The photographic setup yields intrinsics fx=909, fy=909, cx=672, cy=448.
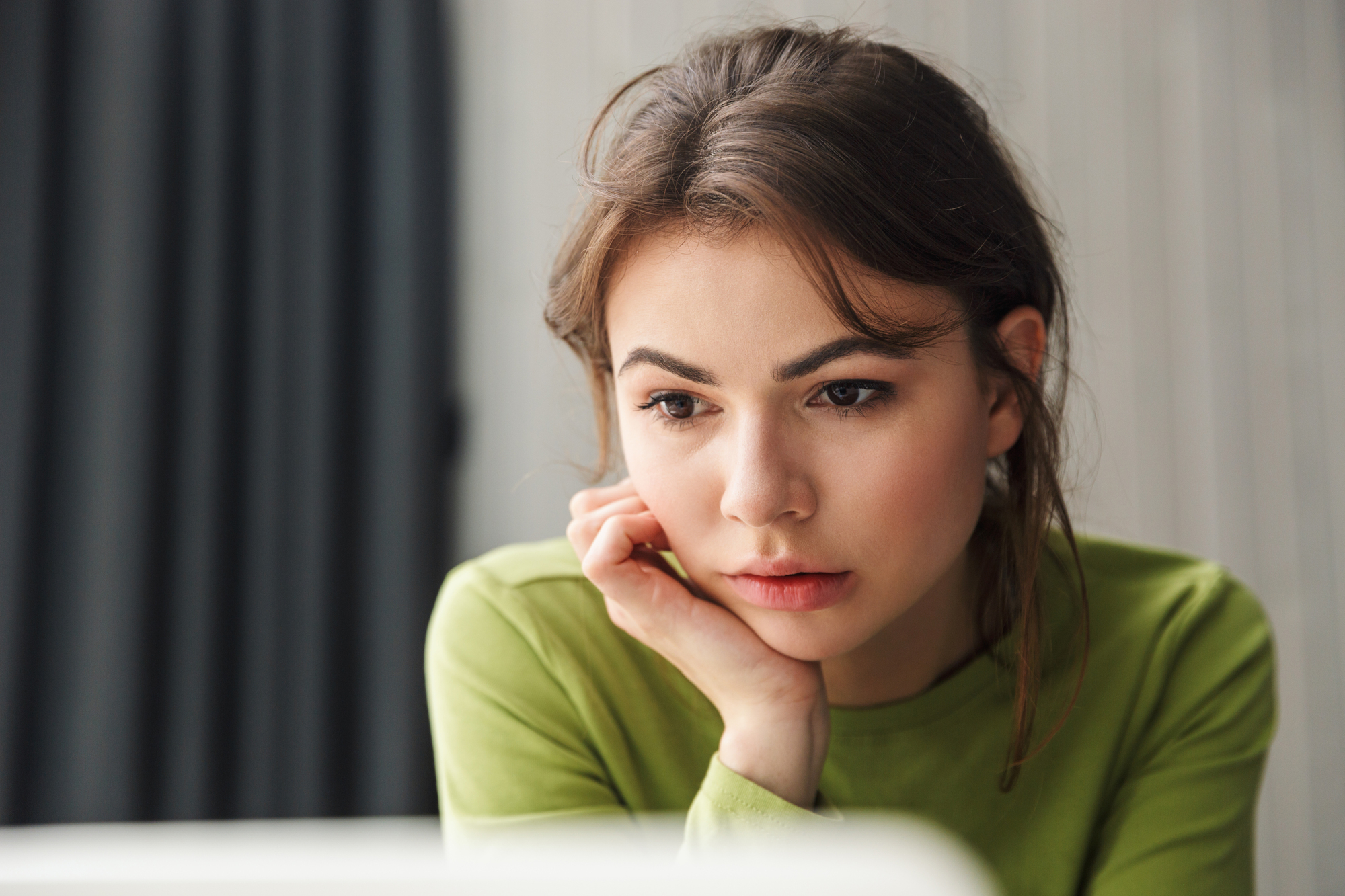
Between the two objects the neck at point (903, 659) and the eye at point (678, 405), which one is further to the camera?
the neck at point (903, 659)

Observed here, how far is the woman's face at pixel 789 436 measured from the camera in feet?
2.53

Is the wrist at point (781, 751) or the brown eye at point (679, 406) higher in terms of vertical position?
the brown eye at point (679, 406)

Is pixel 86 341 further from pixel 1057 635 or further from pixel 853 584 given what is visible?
pixel 1057 635

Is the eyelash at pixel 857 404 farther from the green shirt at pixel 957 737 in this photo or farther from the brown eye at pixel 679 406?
the green shirt at pixel 957 737

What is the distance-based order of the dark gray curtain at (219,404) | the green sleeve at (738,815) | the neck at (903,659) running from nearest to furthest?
the green sleeve at (738,815)
the neck at (903,659)
the dark gray curtain at (219,404)

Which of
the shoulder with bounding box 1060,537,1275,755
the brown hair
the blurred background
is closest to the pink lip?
the brown hair

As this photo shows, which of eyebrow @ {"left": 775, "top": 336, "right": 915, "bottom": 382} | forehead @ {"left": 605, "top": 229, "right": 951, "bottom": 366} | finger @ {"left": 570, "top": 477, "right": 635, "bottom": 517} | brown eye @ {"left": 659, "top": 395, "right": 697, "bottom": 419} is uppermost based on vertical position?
forehead @ {"left": 605, "top": 229, "right": 951, "bottom": 366}

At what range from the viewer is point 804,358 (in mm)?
766

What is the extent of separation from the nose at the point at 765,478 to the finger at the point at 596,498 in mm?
259

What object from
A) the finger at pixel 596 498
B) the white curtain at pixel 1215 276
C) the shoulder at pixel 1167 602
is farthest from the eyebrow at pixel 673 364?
the white curtain at pixel 1215 276

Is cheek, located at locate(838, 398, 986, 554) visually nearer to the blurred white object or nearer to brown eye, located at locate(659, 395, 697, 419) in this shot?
brown eye, located at locate(659, 395, 697, 419)

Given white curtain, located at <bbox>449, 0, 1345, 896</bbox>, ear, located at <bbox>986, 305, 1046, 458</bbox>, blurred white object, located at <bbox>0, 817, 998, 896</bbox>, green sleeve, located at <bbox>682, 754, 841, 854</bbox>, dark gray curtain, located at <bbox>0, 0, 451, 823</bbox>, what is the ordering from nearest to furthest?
blurred white object, located at <bbox>0, 817, 998, 896</bbox> < green sleeve, located at <bbox>682, 754, 841, 854</bbox> < ear, located at <bbox>986, 305, 1046, 458</bbox> < dark gray curtain, located at <bbox>0, 0, 451, 823</bbox> < white curtain, located at <bbox>449, 0, 1345, 896</bbox>

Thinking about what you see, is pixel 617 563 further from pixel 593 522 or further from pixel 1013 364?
pixel 1013 364

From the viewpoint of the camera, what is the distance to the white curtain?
77.3 inches
